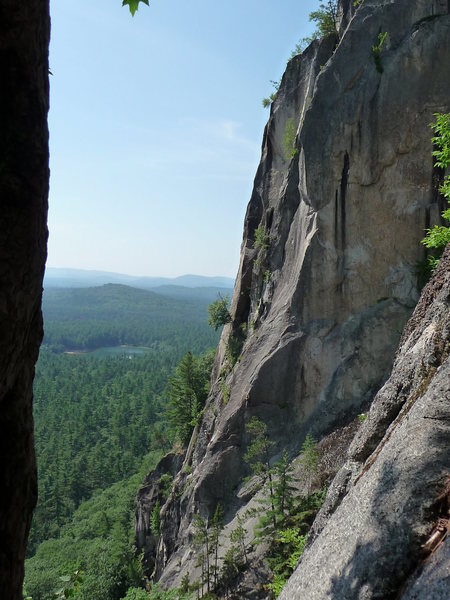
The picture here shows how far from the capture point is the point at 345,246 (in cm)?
2048

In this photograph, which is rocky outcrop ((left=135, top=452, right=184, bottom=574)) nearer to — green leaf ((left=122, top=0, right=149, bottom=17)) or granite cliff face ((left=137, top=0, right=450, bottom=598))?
granite cliff face ((left=137, top=0, right=450, bottom=598))

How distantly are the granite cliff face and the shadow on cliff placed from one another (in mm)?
14236

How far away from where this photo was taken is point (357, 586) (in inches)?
189

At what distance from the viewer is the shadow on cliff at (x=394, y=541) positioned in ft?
14.9

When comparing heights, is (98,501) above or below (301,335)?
below

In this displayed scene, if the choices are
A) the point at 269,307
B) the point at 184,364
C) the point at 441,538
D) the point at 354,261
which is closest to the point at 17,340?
the point at 441,538

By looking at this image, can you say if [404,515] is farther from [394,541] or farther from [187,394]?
[187,394]

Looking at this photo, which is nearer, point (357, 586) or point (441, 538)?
point (441, 538)

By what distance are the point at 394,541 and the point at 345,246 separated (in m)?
16.9

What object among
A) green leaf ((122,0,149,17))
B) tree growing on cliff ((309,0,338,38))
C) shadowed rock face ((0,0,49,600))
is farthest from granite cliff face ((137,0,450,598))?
green leaf ((122,0,149,17))

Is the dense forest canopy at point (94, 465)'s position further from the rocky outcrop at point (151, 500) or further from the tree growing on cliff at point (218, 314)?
the tree growing on cliff at point (218, 314)

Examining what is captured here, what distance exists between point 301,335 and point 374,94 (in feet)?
36.3

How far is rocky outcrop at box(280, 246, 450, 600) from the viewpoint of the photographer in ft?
14.7

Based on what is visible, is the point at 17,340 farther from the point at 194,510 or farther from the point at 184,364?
the point at 184,364
